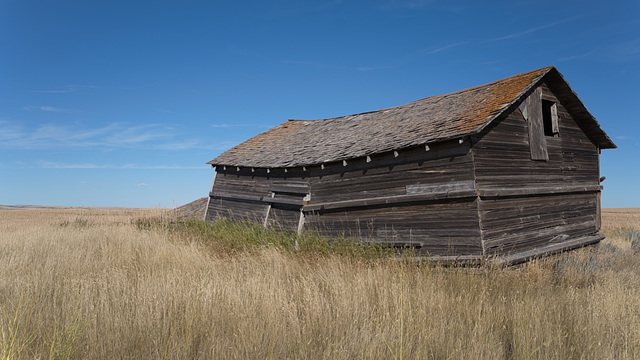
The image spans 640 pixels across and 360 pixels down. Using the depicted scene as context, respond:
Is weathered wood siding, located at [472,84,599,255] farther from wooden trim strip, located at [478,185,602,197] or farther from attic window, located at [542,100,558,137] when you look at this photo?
attic window, located at [542,100,558,137]

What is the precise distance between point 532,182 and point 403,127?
3594mm

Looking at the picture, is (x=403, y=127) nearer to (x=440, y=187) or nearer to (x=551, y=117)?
(x=440, y=187)

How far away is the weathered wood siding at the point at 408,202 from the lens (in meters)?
8.59

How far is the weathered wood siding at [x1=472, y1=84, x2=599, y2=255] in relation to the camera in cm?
873

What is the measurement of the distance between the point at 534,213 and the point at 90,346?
9.80 metres

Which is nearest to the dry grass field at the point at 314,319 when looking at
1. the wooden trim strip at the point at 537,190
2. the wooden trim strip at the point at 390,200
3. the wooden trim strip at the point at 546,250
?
the wooden trim strip at the point at 546,250

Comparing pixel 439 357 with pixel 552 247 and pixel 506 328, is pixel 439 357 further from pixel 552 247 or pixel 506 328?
pixel 552 247

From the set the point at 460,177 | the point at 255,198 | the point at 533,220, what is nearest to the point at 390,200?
the point at 460,177

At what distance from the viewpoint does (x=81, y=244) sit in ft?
33.4

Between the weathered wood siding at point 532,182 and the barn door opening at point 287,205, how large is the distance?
17.5 ft

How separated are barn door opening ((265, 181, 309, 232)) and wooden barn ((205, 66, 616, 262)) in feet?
0.15

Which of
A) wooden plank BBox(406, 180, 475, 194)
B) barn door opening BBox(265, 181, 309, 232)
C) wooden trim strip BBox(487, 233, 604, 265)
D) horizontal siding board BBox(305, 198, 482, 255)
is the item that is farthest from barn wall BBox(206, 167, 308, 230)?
wooden trim strip BBox(487, 233, 604, 265)

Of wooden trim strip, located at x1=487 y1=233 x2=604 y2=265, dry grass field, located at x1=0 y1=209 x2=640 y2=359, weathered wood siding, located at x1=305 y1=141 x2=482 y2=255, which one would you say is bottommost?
wooden trim strip, located at x1=487 y1=233 x2=604 y2=265

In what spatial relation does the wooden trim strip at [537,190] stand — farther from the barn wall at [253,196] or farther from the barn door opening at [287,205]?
the barn wall at [253,196]
